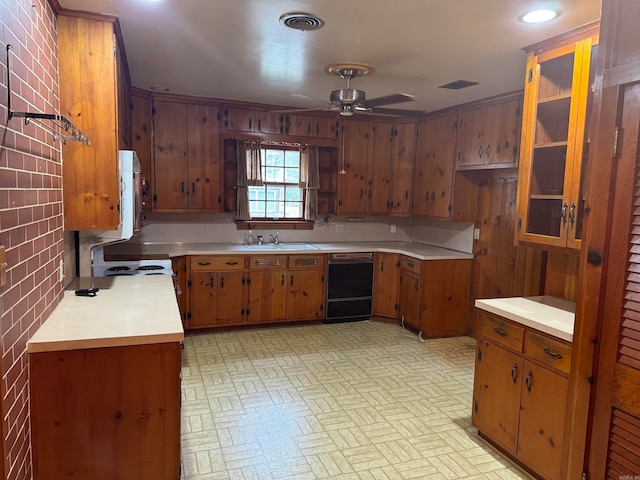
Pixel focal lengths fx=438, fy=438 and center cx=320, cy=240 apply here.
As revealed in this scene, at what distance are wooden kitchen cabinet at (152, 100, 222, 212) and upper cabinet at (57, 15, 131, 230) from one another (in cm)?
210

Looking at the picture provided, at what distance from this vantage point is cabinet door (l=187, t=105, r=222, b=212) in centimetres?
465

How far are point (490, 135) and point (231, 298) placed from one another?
3.10 metres

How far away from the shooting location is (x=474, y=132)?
4.44 meters

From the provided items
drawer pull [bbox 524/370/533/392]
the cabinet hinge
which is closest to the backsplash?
drawer pull [bbox 524/370/533/392]

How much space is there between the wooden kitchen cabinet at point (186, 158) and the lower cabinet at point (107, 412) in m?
2.97

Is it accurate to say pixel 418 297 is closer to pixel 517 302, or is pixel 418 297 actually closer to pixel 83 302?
pixel 517 302

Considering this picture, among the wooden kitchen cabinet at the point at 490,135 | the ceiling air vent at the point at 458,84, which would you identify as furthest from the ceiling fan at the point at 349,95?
the wooden kitchen cabinet at the point at 490,135

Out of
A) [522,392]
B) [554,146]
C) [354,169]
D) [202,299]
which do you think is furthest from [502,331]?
[354,169]

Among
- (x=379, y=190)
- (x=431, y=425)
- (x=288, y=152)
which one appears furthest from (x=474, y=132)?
(x=431, y=425)

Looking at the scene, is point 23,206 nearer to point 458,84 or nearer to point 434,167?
point 458,84

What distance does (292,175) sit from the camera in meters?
5.39

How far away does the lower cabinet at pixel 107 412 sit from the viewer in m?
1.83

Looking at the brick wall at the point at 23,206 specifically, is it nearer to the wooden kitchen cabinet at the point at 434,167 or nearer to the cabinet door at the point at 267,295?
the cabinet door at the point at 267,295

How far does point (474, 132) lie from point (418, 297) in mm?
1809
